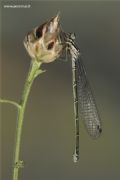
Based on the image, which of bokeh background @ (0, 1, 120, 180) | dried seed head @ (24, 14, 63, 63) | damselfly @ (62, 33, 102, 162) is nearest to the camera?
dried seed head @ (24, 14, 63, 63)

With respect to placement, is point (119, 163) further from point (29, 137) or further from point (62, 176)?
point (29, 137)

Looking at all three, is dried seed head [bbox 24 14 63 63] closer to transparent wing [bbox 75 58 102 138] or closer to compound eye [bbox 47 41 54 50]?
compound eye [bbox 47 41 54 50]

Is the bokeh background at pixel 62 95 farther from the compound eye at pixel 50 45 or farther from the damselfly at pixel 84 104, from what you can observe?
the compound eye at pixel 50 45

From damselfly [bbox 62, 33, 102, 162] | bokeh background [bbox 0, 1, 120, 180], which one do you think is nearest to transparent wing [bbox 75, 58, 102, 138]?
damselfly [bbox 62, 33, 102, 162]

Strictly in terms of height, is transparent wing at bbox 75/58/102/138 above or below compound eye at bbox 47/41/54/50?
above

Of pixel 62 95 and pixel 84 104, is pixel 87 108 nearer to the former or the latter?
pixel 84 104

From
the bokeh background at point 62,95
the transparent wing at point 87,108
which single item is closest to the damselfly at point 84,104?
the transparent wing at point 87,108
